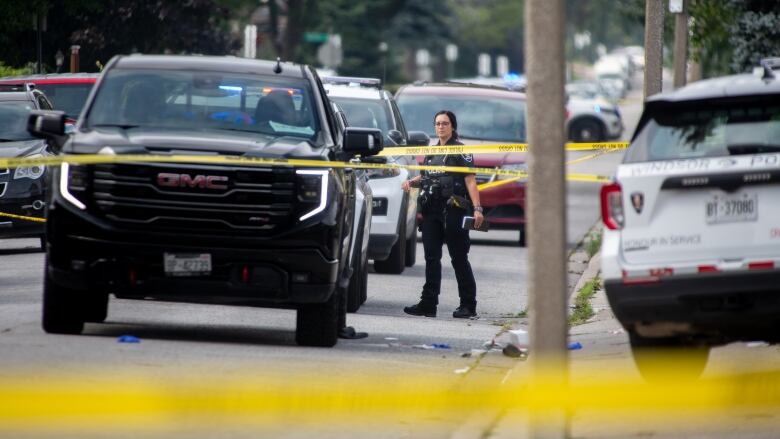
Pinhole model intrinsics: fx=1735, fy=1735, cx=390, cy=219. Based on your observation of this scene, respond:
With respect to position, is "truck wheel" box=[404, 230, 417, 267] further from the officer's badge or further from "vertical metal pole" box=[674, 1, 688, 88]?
the officer's badge

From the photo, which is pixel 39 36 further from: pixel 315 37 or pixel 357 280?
pixel 315 37

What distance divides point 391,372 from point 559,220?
2.73 m

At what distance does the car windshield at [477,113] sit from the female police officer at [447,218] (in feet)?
24.6

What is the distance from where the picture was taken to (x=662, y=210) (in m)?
9.50

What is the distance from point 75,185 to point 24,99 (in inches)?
388

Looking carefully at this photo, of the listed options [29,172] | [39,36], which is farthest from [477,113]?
[39,36]

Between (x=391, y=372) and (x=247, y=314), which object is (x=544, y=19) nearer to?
(x=391, y=372)

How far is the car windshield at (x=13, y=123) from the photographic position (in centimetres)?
2000

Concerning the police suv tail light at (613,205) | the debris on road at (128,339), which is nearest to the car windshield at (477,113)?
the debris on road at (128,339)

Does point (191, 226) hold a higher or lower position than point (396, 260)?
higher

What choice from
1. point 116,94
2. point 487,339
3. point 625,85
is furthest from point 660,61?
point 625,85

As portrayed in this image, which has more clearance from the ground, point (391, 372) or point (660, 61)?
point (660, 61)

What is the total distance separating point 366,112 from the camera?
1917 cm

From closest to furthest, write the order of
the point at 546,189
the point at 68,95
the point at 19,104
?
the point at 546,189, the point at 19,104, the point at 68,95
